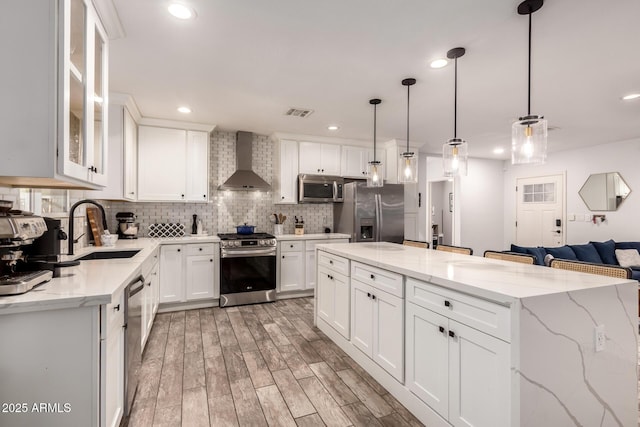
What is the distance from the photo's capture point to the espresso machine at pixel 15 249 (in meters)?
1.29

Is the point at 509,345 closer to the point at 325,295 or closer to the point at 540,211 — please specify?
the point at 325,295

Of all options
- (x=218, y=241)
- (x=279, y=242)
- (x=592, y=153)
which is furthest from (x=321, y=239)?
(x=592, y=153)

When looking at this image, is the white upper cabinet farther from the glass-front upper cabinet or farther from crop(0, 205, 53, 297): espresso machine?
crop(0, 205, 53, 297): espresso machine

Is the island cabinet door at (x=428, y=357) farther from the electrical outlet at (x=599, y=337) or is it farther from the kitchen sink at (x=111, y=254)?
the kitchen sink at (x=111, y=254)

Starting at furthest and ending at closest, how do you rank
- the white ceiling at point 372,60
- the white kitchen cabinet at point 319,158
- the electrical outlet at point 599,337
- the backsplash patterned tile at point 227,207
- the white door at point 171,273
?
the white kitchen cabinet at point 319,158 < the backsplash patterned tile at point 227,207 < the white door at point 171,273 < the white ceiling at point 372,60 < the electrical outlet at point 599,337

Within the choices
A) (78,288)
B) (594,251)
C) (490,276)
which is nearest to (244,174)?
(78,288)

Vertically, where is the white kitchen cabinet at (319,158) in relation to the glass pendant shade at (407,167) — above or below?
above

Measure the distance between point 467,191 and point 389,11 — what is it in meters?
5.58

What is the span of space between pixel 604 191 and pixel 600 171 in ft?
1.19

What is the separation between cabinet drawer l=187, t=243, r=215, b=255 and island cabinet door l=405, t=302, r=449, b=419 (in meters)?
2.83

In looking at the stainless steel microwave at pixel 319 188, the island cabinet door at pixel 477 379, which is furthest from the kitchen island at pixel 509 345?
the stainless steel microwave at pixel 319 188

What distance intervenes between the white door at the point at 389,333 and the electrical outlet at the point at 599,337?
0.94m

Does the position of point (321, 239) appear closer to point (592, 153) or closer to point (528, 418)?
point (528, 418)

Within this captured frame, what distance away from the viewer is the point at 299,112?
3.75 metres
